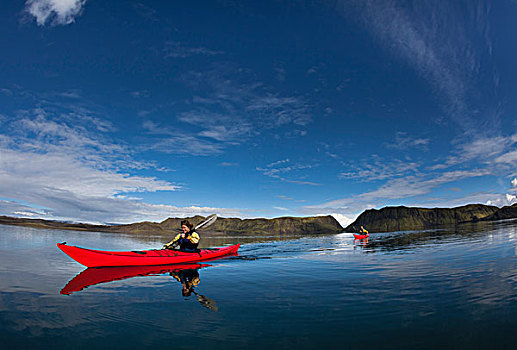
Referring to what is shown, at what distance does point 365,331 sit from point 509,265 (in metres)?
13.5

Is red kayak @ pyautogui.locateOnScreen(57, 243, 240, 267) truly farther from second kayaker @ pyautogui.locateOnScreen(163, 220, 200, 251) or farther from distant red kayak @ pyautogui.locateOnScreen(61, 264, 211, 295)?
second kayaker @ pyautogui.locateOnScreen(163, 220, 200, 251)

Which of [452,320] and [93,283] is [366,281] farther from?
[93,283]

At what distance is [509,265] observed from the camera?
532 inches

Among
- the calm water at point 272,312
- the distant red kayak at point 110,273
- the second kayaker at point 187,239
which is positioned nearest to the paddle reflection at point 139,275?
the distant red kayak at point 110,273

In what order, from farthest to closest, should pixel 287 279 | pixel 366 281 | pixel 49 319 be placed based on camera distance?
1. pixel 287 279
2. pixel 366 281
3. pixel 49 319

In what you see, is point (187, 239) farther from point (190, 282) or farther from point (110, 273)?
point (190, 282)

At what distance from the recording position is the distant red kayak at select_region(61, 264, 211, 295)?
11.8 m

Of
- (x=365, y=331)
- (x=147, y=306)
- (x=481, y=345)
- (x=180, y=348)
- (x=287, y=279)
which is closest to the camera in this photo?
(x=481, y=345)

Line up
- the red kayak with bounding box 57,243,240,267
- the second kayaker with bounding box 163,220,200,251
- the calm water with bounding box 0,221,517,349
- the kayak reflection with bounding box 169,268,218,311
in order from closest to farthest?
1. the calm water with bounding box 0,221,517,349
2. the kayak reflection with bounding box 169,268,218,311
3. the red kayak with bounding box 57,243,240,267
4. the second kayaker with bounding box 163,220,200,251

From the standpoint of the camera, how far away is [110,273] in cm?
1460

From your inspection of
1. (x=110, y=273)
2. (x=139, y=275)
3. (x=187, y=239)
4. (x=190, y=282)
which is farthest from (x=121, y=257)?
A: (x=190, y=282)

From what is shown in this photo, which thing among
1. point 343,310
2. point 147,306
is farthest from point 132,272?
point 343,310

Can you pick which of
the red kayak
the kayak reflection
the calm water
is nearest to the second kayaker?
the red kayak

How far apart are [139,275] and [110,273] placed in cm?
200
